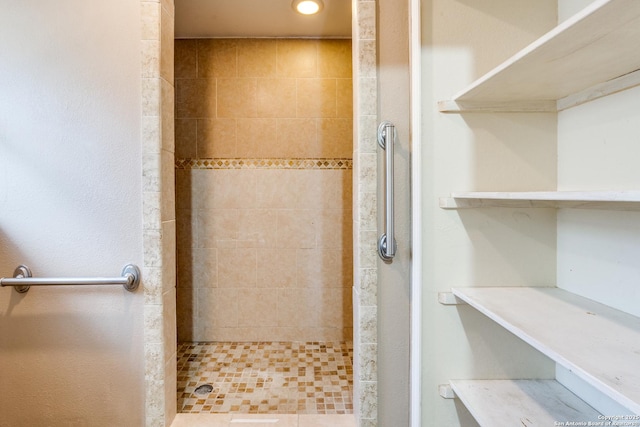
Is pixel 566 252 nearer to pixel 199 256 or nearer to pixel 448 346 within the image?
pixel 448 346

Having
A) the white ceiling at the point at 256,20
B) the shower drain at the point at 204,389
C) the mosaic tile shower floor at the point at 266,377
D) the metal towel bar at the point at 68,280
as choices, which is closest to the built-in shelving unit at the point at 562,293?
the mosaic tile shower floor at the point at 266,377

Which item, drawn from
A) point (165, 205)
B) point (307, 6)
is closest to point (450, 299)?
point (165, 205)

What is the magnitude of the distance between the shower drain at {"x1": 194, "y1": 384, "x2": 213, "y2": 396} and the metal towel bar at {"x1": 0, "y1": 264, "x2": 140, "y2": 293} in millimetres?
742

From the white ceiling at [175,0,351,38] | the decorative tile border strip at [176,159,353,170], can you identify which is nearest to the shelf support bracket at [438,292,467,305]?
the decorative tile border strip at [176,159,353,170]

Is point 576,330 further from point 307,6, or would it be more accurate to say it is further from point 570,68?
point 307,6

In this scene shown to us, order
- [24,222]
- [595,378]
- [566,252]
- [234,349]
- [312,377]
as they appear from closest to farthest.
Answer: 1. [595,378]
2. [566,252]
3. [24,222]
4. [312,377]
5. [234,349]

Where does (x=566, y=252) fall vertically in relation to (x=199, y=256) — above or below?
above

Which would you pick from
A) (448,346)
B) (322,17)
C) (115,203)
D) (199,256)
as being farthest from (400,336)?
(322,17)

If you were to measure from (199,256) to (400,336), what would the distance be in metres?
1.54

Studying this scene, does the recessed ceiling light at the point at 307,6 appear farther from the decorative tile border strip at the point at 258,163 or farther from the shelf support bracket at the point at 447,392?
the shelf support bracket at the point at 447,392

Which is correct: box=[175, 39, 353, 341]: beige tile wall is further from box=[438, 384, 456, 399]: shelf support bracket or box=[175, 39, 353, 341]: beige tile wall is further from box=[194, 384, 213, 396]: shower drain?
box=[438, 384, 456, 399]: shelf support bracket

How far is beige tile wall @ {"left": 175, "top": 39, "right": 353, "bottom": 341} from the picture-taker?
233cm

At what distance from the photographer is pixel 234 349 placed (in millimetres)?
2266

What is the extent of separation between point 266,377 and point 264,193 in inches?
46.0
